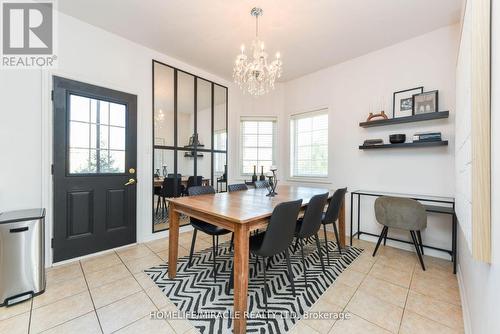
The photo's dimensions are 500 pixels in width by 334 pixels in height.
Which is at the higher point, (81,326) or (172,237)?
(172,237)

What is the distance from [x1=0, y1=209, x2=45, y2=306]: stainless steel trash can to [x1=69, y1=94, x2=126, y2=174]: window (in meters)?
0.83

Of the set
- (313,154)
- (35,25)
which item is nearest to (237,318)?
(313,154)

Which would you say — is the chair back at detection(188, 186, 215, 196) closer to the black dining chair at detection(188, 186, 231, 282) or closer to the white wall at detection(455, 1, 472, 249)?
the black dining chair at detection(188, 186, 231, 282)

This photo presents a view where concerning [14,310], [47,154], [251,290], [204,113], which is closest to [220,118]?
[204,113]

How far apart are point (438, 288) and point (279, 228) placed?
5.83 ft

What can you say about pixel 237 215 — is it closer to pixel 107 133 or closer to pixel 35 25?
pixel 107 133

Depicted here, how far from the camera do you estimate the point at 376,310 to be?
69.5 inches

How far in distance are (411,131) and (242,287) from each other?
308 centimetres

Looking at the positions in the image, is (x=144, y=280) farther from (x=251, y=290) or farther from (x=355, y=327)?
A: (x=355, y=327)

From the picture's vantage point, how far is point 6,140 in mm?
2158

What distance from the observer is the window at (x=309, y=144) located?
407 cm

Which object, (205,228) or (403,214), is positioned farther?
(403,214)

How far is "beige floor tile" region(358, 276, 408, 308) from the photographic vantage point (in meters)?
1.90

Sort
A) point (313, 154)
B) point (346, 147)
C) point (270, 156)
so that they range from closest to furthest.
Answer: point (346, 147) → point (313, 154) → point (270, 156)
